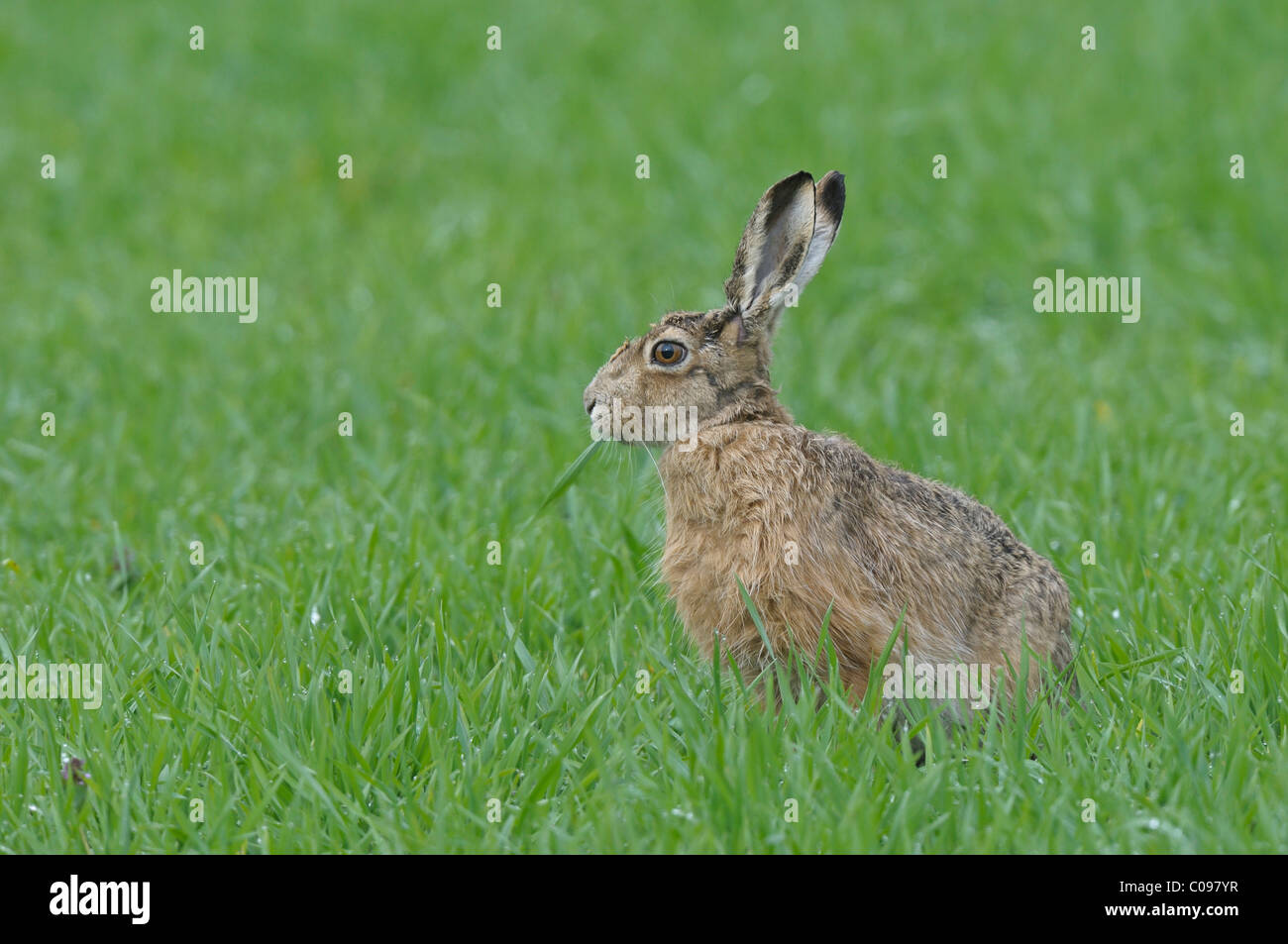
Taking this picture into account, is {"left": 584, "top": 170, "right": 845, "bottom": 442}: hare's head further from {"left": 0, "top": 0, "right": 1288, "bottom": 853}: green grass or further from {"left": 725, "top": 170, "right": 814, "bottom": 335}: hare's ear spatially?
{"left": 0, "top": 0, "right": 1288, "bottom": 853}: green grass

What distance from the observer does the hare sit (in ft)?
14.2

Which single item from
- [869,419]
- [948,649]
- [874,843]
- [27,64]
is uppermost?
[27,64]

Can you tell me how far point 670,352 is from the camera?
15.2ft

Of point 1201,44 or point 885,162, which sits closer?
point 885,162

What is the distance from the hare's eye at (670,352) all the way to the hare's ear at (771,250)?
217 millimetres

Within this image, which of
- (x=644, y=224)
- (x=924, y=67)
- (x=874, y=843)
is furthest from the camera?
(x=924, y=67)

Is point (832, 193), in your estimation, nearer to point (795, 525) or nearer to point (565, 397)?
point (795, 525)

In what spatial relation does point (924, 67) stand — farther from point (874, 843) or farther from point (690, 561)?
point (874, 843)

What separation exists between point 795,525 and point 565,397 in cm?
319

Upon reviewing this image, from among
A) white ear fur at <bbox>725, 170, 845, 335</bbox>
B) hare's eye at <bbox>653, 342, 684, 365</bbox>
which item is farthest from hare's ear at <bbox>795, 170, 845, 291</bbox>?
hare's eye at <bbox>653, 342, 684, 365</bbox>

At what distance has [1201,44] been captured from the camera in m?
11.2

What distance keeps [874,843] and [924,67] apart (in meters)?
8.42

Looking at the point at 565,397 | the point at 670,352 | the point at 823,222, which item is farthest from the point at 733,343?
the point at 565,397

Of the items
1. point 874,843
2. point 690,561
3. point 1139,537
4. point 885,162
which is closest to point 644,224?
point 885,162
